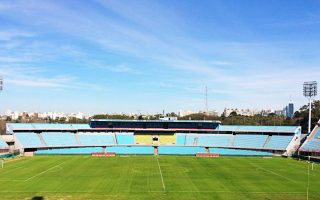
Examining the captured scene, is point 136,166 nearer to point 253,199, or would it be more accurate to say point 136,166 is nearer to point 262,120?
point 253,199

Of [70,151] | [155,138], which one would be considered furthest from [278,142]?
[70,151]

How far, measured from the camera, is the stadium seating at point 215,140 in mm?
81125

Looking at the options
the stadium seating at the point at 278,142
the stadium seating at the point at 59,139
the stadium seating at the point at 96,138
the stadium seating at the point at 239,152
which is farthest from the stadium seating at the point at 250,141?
the stadium seating at the point at 59,139

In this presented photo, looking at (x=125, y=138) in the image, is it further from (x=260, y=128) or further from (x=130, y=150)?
(x=260, y=128)

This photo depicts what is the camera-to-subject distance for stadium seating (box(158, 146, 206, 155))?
248ft

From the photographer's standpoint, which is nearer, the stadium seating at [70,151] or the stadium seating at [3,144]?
the stadium seating at [3,144]

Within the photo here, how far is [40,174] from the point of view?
151 feet

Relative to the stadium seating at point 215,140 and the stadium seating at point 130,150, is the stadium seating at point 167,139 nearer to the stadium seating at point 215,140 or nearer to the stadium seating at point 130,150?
the stadium seating at point 215,140

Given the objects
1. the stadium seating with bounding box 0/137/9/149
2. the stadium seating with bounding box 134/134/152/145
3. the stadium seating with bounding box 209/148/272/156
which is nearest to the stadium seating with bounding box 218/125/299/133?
the stadium seating with bounding box 209/148/272/156

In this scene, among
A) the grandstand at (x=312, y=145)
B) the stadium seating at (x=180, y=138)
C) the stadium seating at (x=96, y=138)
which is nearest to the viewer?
the grandstand at (x=312, y=145)

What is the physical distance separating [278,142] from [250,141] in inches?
241

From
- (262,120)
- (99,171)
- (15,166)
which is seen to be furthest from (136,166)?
(262,120)

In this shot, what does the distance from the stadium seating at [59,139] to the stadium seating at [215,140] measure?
2864 centimetres

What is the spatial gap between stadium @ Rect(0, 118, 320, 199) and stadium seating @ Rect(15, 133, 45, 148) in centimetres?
6
